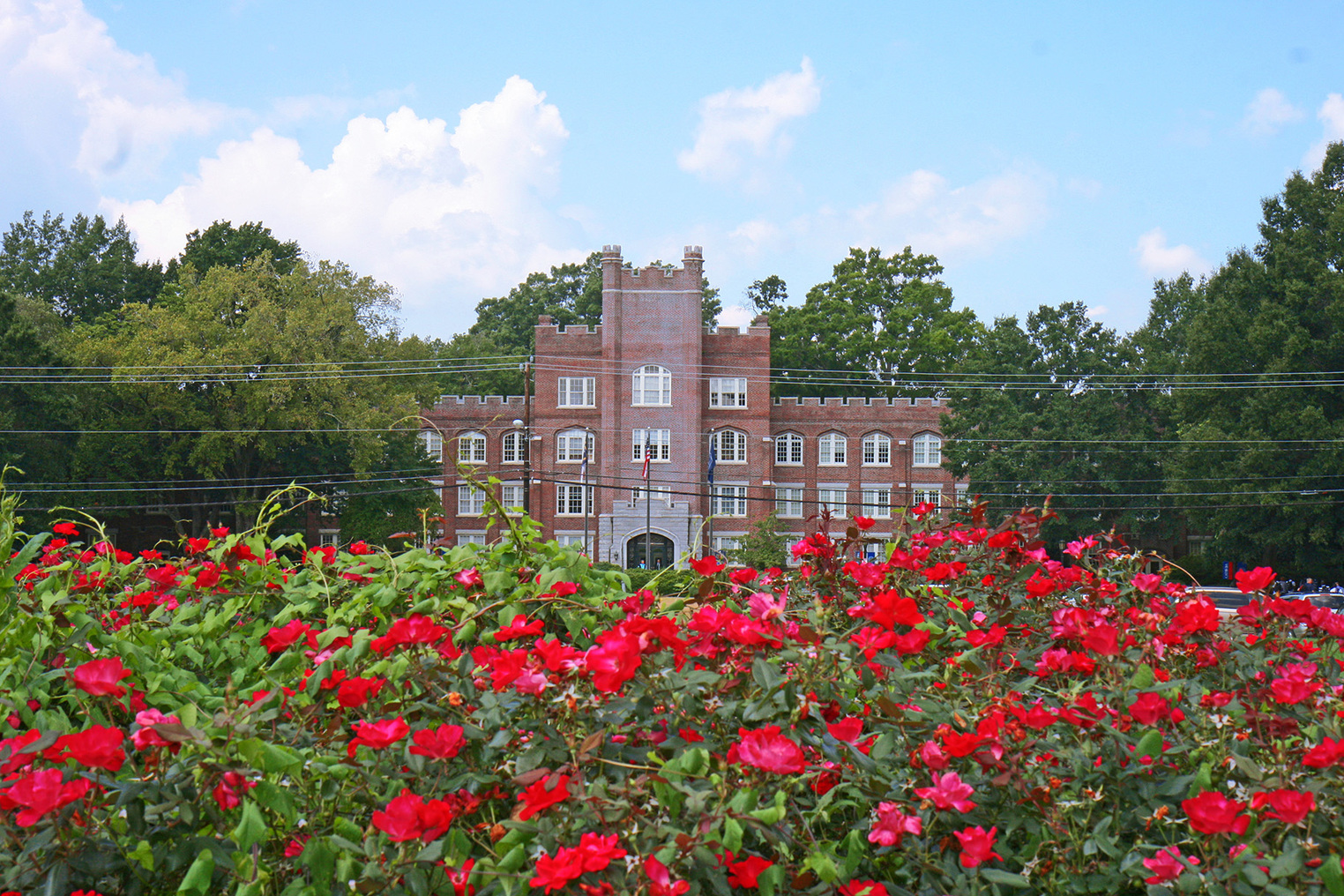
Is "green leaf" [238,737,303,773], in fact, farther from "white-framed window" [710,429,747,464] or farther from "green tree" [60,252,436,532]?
"white-framed window" [710,429,747,464]

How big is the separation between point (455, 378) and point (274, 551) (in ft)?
178

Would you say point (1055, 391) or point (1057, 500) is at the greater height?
point (1055, 391)

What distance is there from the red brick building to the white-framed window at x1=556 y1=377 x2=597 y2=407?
36mm

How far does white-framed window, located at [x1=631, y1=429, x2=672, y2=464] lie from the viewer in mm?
42000

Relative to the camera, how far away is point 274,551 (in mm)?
3180

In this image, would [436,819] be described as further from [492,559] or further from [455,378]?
[455,378]

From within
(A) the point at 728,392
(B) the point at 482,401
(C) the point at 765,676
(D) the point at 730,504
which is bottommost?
(D) the point at 730,504

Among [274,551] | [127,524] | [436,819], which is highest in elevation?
[274,551]

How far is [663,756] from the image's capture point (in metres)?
1.93

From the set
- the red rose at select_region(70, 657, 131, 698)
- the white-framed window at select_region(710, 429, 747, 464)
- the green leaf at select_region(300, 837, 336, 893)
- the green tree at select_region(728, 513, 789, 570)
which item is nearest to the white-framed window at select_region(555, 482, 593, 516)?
the white-framed window at select_region(710, 429, 747, 464)

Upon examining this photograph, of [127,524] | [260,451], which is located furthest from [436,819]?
[127,524]

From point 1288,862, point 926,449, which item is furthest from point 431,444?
point 1288,862

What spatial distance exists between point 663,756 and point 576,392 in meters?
41.2

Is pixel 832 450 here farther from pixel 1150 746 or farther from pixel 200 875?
pixel 200 875
